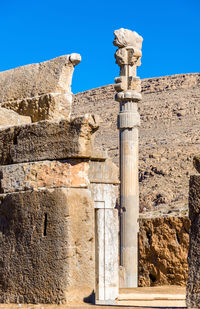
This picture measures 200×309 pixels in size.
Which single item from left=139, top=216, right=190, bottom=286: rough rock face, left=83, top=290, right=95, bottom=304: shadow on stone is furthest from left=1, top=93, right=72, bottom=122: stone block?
left=139, top=216, right=190, bottom=286: rough rock face

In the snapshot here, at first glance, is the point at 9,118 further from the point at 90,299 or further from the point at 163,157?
the point at 163,157

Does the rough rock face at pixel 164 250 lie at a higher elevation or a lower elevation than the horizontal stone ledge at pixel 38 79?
lower

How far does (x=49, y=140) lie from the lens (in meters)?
7.27

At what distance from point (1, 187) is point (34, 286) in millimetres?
1201

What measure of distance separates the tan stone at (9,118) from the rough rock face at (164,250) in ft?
9.96

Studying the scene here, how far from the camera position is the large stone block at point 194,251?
5.46 metres

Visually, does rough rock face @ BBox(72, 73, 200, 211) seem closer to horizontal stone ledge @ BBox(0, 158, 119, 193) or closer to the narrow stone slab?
the narrow stone slab

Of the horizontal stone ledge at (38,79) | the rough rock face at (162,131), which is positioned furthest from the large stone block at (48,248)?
the rough rock face at (162,131)

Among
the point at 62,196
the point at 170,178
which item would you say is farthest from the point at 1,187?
the point at 170,178

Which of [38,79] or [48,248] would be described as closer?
[48,248]

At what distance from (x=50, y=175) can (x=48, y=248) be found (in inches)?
29.9

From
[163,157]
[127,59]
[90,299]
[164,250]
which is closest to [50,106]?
[90,299]

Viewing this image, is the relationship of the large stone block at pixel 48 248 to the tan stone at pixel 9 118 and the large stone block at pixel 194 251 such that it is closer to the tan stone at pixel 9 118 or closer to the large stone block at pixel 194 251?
the tan stone at pixel 9 118

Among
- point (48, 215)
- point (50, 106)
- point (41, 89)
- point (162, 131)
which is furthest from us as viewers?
point (162, 131)
